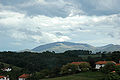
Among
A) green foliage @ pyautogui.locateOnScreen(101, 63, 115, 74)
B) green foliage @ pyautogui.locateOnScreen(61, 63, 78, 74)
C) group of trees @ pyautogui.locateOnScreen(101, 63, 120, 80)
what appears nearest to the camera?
group of trees @ pyautogui.locateOnScreen(101, 63, 120, 80)

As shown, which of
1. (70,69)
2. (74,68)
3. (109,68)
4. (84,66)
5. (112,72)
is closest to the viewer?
(112,72)

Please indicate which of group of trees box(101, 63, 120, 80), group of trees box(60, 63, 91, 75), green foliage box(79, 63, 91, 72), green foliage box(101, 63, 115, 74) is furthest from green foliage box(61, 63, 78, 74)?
green foliage box(101, 63, 115, 74)

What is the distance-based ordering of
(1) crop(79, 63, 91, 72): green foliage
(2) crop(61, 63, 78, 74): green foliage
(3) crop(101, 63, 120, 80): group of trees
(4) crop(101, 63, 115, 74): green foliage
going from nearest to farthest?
(3) crop(101, 63, 120, 80): group of trees → (4) crop(101, 63, 115, 74): green foliage → (2) crop(61, 63, 78, 74): green foliage → (1) crop(79, 63, 91, 72): green foliage

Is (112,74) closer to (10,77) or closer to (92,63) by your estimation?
(92,63)

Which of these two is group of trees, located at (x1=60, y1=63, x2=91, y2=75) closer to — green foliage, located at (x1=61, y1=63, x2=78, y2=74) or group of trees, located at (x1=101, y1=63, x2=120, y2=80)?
green foliage, located at (x1=61, y1=63, x2=78, y2=74)

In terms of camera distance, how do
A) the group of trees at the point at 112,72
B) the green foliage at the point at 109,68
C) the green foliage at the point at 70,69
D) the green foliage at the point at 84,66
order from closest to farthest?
the group of trees at the point at 112,72
the green foliage at the point at 109,68
the green foliage at the point at 70,69
the green foliage at the point at 84,66

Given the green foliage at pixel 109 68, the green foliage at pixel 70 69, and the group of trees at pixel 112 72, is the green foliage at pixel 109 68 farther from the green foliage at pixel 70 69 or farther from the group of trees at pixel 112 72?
the green foliage at pixel 70 69

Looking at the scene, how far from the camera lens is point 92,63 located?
433 ft

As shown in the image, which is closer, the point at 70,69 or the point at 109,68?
the point at 109,68

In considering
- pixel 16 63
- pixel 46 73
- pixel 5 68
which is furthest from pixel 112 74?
pixel 16 63

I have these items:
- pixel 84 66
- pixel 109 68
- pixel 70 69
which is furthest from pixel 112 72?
pixel 70 69

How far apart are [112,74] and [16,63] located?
13423 centimetres

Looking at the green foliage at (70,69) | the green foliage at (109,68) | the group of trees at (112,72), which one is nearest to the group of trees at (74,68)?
the green foliage at (70,69)

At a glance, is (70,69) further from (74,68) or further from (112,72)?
(112,72)
